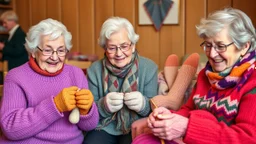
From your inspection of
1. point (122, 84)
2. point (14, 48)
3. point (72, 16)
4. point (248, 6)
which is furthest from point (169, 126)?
point (14, 48)

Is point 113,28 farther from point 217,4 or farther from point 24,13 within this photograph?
point 24,13

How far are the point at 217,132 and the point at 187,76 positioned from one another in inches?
25.2

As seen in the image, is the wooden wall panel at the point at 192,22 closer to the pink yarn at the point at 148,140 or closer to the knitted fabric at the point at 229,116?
the knitted fabric at the point at 229,116

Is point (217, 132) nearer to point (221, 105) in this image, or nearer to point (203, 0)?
point (221, 105)

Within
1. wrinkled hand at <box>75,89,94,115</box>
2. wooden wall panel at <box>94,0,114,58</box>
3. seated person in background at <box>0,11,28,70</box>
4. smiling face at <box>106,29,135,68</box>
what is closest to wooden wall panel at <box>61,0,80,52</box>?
wooden wall panel at <box>94,0,114,58</box>

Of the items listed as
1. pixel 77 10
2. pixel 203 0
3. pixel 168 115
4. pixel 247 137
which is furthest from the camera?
pixel 77 10

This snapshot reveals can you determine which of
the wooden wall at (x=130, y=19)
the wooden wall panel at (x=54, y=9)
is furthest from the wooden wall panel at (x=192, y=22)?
the wooden wall panel at (x=54, y=9)

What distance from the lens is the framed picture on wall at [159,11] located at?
2682mm

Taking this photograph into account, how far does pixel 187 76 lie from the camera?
5.90 feet

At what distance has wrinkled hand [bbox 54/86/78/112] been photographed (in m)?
1.40

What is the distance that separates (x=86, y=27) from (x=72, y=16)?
0.81 ft

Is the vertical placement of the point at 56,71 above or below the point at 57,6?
below

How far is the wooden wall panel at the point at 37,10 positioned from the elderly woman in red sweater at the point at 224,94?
280 cm

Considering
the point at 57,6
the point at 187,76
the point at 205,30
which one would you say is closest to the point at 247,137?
the point at 205,30
